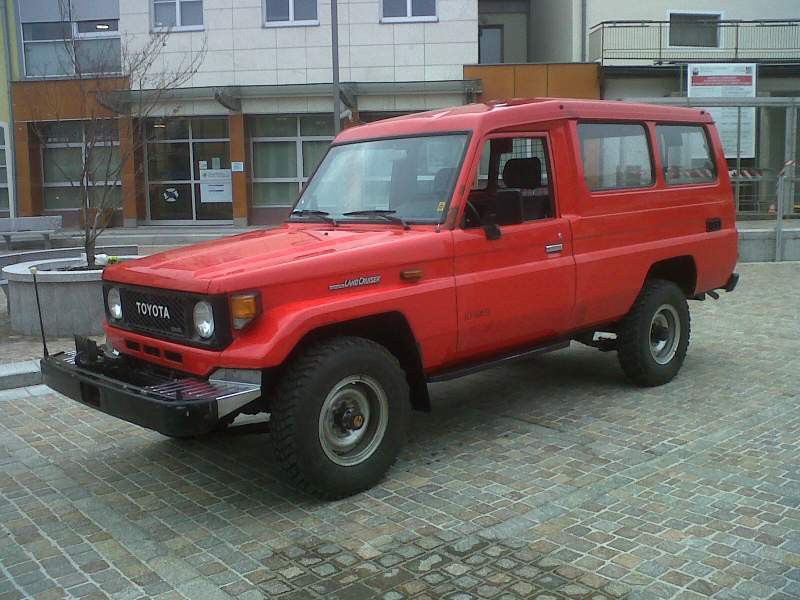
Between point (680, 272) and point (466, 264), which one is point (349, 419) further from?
point (680, 272)

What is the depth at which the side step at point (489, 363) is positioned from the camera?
16.8 feet

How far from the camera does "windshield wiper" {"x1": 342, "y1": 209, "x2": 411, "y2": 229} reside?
5.10 m

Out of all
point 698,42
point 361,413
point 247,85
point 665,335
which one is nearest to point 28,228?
point 247,85

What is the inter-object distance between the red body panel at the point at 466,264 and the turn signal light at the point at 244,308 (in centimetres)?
4

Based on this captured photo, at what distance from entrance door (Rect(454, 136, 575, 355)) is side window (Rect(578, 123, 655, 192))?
1.53 feet

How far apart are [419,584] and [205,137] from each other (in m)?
21.8

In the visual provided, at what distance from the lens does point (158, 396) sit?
4.12m

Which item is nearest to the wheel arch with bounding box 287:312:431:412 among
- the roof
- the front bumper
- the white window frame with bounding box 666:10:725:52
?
the front bumper

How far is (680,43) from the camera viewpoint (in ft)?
74.7

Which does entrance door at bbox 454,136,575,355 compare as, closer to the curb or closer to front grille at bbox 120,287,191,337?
front grille at bbox 120,287,191,337

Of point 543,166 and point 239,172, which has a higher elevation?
point 239,172

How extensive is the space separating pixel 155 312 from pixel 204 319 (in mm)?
500

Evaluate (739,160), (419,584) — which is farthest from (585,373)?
(739,160)

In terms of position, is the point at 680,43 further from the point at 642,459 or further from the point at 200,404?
the point at 200,404
